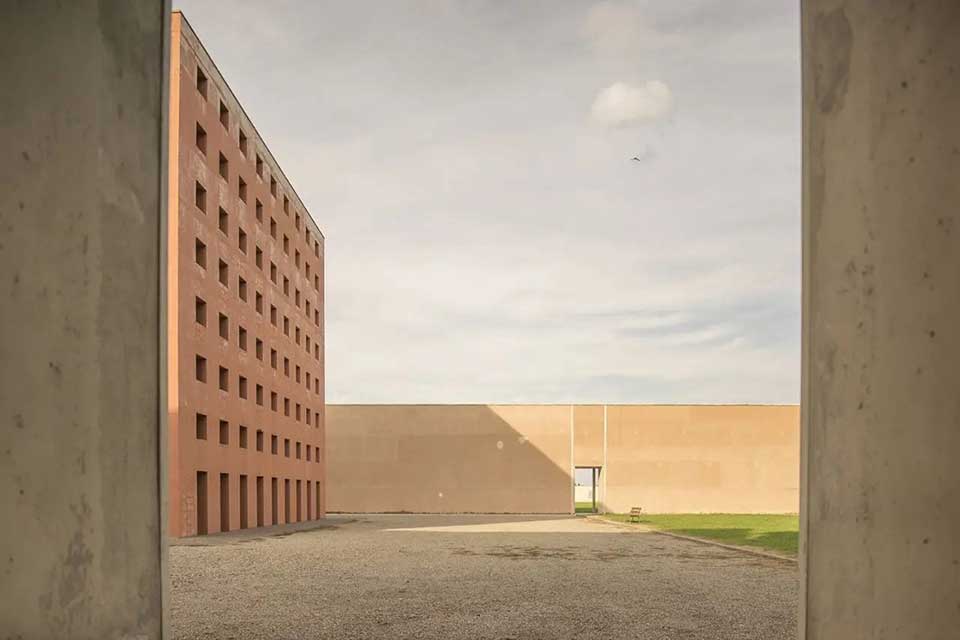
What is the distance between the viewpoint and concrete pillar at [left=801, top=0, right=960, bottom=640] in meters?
4.07

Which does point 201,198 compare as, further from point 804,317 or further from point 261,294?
point 804,317

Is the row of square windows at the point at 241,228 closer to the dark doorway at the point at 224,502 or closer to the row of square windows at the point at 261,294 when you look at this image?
the row of square windows at the point at 261,294

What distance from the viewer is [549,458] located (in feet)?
172

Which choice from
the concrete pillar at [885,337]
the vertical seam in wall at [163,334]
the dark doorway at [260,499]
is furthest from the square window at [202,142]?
the concrete pillar at [885,337]

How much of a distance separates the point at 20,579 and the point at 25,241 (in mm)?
1616

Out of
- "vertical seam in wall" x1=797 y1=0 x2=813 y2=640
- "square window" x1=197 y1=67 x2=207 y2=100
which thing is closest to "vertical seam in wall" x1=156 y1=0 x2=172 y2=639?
"vertical seam in wall" x1=797 y1=0 x2=813 y2=640

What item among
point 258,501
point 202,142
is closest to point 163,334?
point 202,142

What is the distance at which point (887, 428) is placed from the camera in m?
4.15

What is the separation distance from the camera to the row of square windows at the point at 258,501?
27.8 metres

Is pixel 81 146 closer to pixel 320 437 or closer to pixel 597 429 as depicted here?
pixel 320 437

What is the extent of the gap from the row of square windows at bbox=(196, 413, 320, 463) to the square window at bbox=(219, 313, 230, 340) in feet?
10.0

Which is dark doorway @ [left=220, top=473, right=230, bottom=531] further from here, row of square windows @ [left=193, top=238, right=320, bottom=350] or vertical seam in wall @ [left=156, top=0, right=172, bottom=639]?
vertical seam in wall @ [left=156, top=0, right=172, bottom=639]

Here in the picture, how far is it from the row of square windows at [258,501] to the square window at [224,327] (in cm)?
492

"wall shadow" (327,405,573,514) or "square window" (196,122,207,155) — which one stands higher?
"square window" (196,122,207,155)
